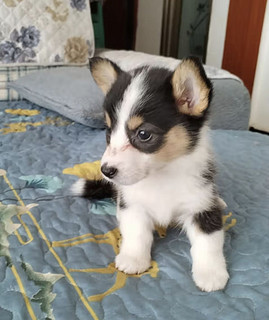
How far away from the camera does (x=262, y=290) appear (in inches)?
35.0

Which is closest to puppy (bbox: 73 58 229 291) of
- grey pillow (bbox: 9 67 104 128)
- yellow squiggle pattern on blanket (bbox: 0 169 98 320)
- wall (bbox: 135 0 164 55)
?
yellow squiggle pattern on blanket (bbox: 0 169 98 320)

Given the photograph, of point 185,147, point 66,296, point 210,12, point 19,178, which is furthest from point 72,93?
point 210,12

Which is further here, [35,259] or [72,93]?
[72,93]

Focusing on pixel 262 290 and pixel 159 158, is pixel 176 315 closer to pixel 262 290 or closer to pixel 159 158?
pixel 262 290

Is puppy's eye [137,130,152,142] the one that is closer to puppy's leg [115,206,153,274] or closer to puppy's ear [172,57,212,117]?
puppy's ear [172,57,212,117]

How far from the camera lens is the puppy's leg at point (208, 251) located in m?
0.91

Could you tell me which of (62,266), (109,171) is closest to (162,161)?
(109,171)

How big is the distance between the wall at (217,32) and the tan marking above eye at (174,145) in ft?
9.28

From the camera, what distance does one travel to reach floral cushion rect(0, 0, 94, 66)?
96.7 inches

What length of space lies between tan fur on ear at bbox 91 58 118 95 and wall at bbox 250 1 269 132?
241 cm

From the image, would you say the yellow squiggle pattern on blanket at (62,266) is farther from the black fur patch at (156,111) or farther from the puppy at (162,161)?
the black fur patch at (156,111)

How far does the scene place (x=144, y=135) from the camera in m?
0.95

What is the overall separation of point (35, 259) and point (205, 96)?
612 millimetres

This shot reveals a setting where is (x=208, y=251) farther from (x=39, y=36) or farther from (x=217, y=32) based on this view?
(x=217, y=32)
